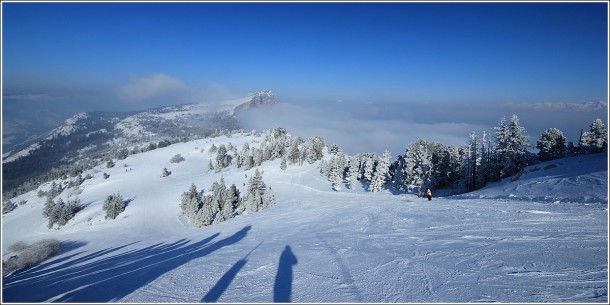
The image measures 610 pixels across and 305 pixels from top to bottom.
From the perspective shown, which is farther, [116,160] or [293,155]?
[116,160]

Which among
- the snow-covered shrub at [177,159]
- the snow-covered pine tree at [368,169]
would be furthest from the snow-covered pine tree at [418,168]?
the snow-covered shrub at [177,159]

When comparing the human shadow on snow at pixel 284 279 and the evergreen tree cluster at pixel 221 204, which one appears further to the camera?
the evergreen tree cluster at pixel 221 204

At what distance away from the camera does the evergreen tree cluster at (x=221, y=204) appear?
40469mm

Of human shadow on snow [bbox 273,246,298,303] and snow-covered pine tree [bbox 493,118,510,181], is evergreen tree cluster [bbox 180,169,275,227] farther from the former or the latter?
snow-covered pine tree [bbox 493,118,510,181]

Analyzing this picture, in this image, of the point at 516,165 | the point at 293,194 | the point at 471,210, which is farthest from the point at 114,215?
the point at 516,165

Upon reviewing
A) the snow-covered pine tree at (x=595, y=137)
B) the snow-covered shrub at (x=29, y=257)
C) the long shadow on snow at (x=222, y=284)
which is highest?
the snow-covered pine tree at (x=595, y=137)

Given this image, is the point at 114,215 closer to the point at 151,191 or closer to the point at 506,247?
the point at 151,191

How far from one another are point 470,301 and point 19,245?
50792 mm

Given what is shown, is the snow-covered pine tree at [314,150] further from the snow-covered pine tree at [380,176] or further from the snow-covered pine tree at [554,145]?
the snow-covered pine tree at [554,145]

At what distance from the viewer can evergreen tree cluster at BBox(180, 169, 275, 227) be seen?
40.5 metres

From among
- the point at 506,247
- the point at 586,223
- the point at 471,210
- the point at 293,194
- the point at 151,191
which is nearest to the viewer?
the point at 506,247

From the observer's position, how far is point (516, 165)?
43.9 m

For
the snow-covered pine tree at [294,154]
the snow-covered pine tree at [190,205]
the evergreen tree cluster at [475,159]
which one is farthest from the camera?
the snow-covered pine tree at [294,154]

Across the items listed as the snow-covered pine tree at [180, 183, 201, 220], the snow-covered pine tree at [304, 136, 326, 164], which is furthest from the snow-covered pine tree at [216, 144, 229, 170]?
the snow-covered pine tree at [180, 183, 201, 220]
